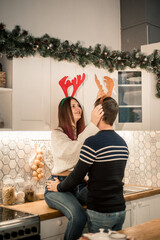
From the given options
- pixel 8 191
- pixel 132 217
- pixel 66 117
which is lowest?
pixel 132 217

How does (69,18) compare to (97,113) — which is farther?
(69,18)

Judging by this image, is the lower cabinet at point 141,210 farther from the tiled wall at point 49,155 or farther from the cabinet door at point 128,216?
the tiled wall at point 49,155

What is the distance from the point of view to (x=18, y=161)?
3006mm

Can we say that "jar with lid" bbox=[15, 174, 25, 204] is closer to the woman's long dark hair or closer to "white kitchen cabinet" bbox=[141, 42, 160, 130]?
the woman's long dark hair

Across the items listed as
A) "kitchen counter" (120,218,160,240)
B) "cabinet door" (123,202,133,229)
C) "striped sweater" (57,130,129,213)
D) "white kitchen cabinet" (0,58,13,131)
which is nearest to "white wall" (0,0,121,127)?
"white kitchen cabinet" (0,58,13,131)

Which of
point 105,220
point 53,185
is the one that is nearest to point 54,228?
point 53,185

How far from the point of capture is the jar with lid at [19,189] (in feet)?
9.00

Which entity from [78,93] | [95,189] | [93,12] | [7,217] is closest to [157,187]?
[78,93]

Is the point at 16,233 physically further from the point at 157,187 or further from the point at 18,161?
the point at 157,187

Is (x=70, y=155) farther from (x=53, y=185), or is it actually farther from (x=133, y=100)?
(x=133, y=100)

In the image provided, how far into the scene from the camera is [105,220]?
7.06 feet

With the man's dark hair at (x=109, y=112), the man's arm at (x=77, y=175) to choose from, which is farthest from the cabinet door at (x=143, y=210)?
the man's dark hair at (x=109, y=112)

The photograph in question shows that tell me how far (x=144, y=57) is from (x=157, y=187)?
1430 millimetres

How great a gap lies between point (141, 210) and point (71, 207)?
1041 mm
